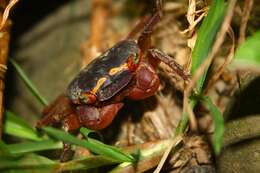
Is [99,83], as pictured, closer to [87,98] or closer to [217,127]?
[87,98]

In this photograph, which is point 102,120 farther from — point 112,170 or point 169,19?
point 169,19

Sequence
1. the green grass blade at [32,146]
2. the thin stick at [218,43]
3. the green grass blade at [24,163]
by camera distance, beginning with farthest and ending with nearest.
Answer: the green grass blade at [32,146] → the green grass blade at [24,163] → the thin stick at [218,43]

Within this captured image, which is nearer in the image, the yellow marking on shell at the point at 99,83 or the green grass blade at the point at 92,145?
the green grass blade at the point at 92,145

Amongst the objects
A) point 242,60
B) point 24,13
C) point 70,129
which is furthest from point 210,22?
point 24,13

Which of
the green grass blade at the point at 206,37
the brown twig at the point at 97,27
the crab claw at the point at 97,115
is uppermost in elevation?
the green grass blade at the point at 206,37

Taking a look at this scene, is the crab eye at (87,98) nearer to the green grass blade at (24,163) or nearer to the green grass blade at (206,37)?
the green grass blade at (24,163)

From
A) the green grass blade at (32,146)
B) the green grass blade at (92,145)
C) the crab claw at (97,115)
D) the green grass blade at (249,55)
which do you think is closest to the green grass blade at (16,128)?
the green grass blade at (32,146)

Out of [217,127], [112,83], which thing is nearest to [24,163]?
[112,83]
